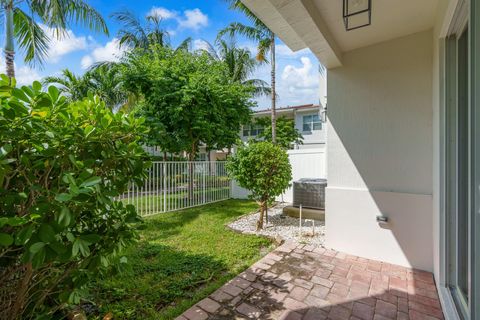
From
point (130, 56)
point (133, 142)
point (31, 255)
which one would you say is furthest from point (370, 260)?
point (130, 56)

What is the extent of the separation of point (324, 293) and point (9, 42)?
26.6 ft

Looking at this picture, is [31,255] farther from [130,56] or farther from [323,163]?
[130,56]

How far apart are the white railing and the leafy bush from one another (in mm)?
3923

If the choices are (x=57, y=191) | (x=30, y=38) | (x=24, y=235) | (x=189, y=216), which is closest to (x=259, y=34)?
(x=30, y=38)

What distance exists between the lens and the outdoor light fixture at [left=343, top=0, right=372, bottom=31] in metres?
2.47

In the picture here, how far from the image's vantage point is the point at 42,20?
6535 mm

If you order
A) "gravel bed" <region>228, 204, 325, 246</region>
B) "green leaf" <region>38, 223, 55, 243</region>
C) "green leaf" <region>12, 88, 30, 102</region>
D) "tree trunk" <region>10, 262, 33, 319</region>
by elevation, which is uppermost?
"green leaf" <region>12, 88, 30, 102</region>

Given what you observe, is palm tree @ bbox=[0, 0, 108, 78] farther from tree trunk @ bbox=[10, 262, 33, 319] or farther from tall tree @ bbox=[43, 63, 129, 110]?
tree trunk @ bbox=[10, 262, 33, 319]

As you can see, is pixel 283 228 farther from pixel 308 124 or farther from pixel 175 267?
pixel 308 124

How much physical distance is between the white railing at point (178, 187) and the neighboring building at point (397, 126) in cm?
448

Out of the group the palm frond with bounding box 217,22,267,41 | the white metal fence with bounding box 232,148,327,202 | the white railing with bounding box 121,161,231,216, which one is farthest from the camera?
the palm frond with bounding box 217,22,267,41

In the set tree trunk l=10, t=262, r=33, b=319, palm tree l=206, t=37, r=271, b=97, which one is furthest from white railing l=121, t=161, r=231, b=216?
palm tree l=206, t=37, r=271, b=97

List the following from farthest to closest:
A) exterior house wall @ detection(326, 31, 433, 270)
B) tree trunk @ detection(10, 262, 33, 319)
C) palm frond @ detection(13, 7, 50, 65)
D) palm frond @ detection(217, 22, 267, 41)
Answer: palm frond @ detection(217, 22, 267, 41)
palm frond @ detection(13, 7, 50, 65)
exterior house wall @ detection(326, 31, 433, 270)
tree trunk @ detection(10, 262, 33, 319)

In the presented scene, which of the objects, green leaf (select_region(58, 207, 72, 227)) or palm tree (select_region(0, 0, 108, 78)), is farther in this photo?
palm tree (select_region(0, 0, 108, 78))
